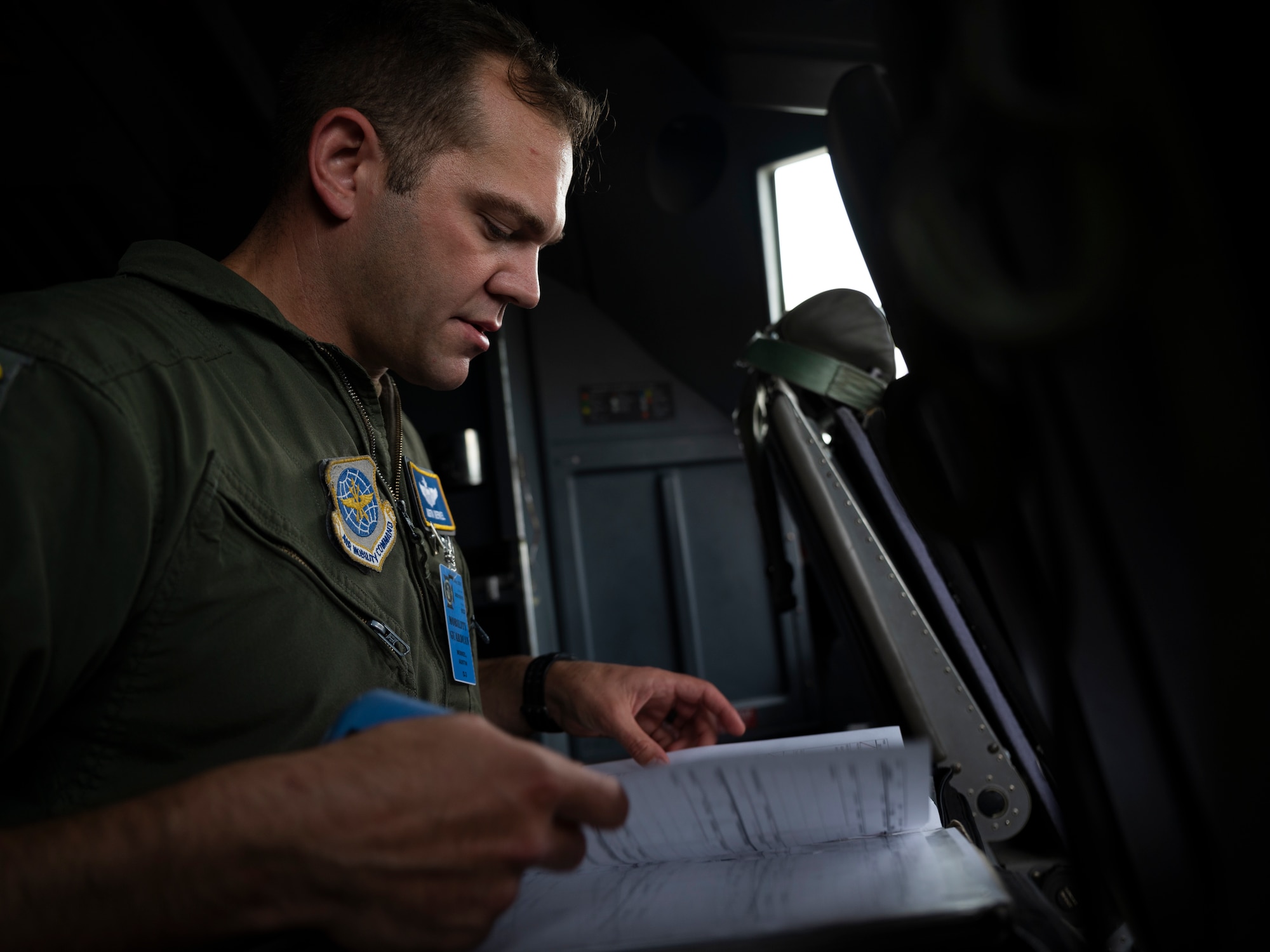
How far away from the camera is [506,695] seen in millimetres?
927

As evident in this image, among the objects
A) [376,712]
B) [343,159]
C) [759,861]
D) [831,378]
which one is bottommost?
[759,861]

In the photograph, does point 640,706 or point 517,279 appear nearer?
point 640,706

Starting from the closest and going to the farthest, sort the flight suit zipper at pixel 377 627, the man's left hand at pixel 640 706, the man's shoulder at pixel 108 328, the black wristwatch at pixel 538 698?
the man's shoulder at pixel 108 328 < the flight suit zipper at pixel 377 627 < the man's left hand at pixel 640 706 < the black wristwatch at pixel 538 698

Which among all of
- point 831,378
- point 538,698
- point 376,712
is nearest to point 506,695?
point 538,698

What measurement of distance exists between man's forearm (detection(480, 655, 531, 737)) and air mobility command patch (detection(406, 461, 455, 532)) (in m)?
0.17

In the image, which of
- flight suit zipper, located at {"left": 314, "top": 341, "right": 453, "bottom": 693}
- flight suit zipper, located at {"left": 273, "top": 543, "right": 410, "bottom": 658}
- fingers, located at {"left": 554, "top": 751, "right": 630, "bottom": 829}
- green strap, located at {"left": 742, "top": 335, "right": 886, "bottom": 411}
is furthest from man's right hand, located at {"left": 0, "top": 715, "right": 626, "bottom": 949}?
green strap, located at {"left": 742, "top": 335, "right": 886, "bottom": 411}

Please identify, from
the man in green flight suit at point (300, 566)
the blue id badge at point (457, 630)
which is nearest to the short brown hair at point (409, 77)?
the man in green flight suit at point (300, 566)

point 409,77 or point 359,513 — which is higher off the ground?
point 409,77

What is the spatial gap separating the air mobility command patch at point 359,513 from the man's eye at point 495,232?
0.98 feet

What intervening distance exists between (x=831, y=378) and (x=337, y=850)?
3.93 feet

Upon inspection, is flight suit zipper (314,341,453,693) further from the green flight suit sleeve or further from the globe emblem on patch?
the green flight suit sleeve

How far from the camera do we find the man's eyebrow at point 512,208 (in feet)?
2.80

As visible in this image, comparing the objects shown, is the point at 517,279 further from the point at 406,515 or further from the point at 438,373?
the point at 406,515

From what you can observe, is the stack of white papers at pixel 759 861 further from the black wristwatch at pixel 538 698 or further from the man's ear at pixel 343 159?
the man's ear at pixel 343 159
